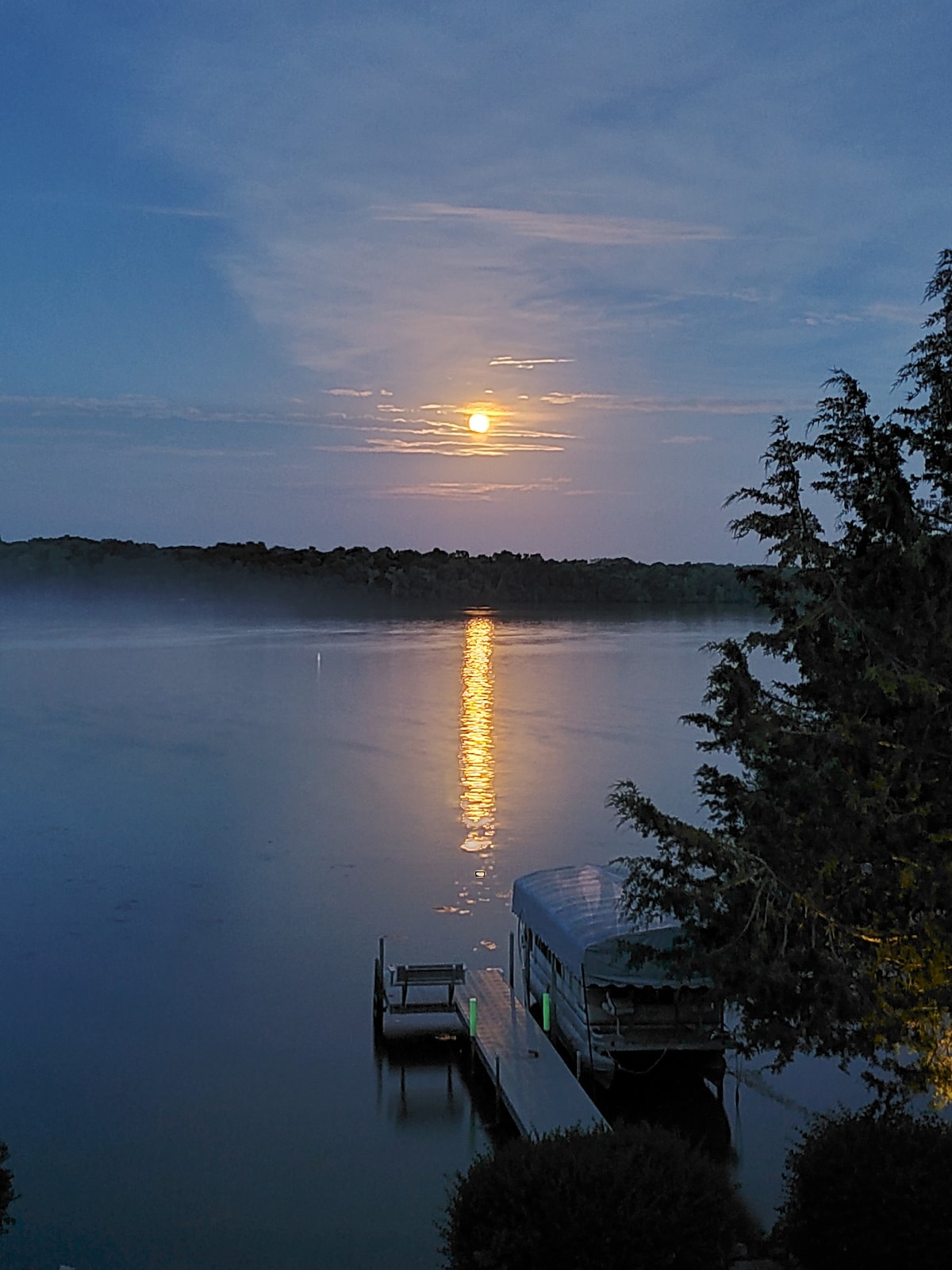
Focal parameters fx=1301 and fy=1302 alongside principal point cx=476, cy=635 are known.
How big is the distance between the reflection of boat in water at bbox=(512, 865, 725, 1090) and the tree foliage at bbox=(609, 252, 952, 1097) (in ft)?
13.2

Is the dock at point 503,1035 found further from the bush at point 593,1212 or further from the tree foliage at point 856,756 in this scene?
the bush at point 593,1212

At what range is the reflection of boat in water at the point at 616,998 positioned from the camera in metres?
20.7

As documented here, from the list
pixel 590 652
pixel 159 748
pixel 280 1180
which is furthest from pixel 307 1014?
pixel 590 652

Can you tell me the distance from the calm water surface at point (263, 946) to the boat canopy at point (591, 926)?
10.2 ft

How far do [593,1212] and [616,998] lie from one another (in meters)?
12.6

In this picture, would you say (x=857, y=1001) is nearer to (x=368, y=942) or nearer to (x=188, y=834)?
(x=368, y=942)

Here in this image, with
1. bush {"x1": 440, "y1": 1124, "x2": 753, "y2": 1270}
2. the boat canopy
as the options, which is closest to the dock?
the boat canopy

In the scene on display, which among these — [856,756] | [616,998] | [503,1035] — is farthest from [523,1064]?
[856,756]

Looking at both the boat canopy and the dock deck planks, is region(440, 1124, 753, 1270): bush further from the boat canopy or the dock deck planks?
the boat canopy

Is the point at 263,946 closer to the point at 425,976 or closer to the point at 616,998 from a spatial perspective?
the point at 425,976

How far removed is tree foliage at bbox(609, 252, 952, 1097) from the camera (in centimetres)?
1358

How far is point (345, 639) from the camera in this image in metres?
154

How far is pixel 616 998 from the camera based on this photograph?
21.6 meters

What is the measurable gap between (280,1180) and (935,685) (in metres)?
12.6
